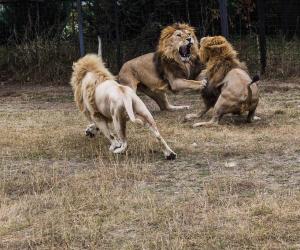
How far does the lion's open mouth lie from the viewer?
876 centimetres

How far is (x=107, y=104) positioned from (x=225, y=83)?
1.89 m

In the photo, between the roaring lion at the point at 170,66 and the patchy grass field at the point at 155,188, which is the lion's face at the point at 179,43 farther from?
the patchy grass field at the point at 155,188

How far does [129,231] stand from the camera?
4398 millimetres

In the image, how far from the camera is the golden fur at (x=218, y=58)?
8.10 metres

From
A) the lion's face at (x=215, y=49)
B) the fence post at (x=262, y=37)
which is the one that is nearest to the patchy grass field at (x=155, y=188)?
the lion's face at (x=215, y=49)

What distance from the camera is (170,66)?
892 centimetres

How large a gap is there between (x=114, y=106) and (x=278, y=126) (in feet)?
7.53

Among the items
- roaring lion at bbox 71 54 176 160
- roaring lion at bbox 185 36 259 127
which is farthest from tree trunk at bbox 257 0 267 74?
roaring lion at bbox 71 54 176 160

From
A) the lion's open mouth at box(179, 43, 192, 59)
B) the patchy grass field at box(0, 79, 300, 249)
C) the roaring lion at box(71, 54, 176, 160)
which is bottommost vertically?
the patchy grass field at box(0, 79, 300, 249)

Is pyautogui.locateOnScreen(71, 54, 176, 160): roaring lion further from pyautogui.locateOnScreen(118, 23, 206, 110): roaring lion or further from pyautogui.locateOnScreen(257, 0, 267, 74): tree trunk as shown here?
pyautogui.locateOnScreen(257, 0, 267, 74): tree trunk

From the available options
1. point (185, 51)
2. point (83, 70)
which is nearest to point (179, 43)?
point (185, 51)

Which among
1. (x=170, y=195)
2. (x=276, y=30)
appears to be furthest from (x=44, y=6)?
(x=170, y=195)

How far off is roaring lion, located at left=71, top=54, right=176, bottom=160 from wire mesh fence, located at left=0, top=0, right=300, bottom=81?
18.0ft

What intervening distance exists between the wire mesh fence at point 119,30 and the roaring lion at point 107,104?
548cm
